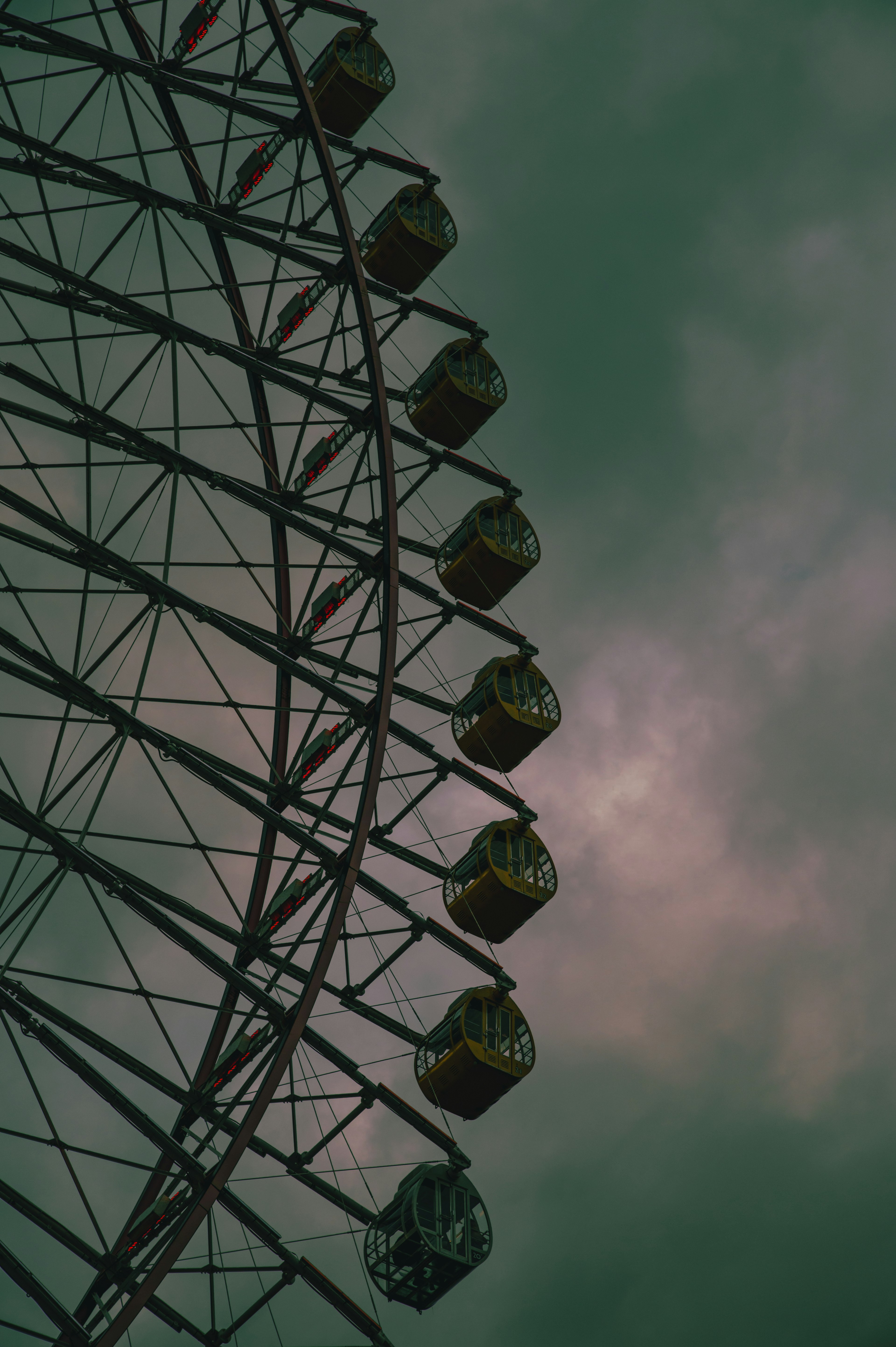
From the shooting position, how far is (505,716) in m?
25.5

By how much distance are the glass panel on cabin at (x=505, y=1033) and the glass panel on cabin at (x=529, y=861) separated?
7.91 ft

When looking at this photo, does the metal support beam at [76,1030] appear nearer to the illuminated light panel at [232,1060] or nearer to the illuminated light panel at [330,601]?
the illuminated light panel at [232,1060]

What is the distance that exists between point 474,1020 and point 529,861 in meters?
3.26

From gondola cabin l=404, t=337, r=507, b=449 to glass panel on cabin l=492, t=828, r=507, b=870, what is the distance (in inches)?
301

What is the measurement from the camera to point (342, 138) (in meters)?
25.7

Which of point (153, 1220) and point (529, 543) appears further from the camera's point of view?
point (529, 543)

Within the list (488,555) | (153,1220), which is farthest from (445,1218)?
(488,555)

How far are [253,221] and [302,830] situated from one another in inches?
399

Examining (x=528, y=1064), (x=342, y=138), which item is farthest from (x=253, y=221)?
(x=528, y=1064)

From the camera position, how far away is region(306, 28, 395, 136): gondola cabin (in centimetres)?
2516

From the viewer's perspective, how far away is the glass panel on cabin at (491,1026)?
22234 millimetres

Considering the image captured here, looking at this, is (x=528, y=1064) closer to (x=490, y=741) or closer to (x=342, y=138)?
(x=490, y=741)

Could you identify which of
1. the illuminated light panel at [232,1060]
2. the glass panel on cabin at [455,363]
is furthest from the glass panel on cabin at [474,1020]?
the glass panel on cabin at [455,363]

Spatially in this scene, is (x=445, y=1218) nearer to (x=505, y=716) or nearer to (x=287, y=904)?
(x=287, y=904)
